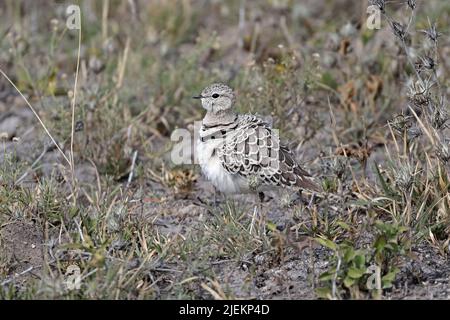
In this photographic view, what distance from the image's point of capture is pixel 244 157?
5.05m

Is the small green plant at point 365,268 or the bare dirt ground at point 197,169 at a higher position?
the bare dirt ground at point 197,169

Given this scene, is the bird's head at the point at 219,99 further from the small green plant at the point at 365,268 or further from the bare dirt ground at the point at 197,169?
the small green plant at the point at 365,268

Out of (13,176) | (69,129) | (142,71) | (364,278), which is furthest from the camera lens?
(142,71)

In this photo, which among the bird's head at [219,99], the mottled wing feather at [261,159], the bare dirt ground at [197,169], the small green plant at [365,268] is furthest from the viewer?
the bird's head at [219,99]

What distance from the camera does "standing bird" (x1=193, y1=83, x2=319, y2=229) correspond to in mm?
5043

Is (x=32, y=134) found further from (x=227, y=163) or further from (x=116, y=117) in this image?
(x=227, y=163)

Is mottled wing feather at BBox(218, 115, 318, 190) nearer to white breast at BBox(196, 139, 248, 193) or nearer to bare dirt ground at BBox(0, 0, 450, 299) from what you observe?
white breast at BBox(196, 139, 248, 193)

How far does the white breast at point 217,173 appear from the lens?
199 inches

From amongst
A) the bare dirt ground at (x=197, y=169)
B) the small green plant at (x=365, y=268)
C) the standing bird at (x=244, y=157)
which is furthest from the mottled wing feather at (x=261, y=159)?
the small green plant at (x=365, y=268)

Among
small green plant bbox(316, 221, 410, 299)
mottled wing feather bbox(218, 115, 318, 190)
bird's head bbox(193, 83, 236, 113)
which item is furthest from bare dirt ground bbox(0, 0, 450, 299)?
bird's head bbox(193, 83, 236, 113)

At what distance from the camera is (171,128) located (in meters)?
6.64

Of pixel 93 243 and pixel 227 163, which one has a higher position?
pixel 227 163

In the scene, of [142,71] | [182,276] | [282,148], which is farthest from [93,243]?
[142,71]
